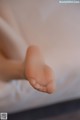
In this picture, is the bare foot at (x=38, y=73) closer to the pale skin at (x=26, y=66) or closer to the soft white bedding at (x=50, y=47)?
the pale skin at (x=26, y=66)

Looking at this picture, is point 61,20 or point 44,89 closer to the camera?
point 44,89

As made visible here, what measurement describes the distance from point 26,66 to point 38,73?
5cm

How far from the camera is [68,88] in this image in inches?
36.6

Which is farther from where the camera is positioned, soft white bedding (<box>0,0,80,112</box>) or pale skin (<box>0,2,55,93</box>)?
soft white bedding (<box>0,0,80,112</box>)

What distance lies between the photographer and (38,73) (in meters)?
0.71

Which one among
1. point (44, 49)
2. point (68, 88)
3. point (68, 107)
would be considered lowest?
point (68, 107)

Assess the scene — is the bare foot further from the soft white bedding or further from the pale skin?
the soft white bedding

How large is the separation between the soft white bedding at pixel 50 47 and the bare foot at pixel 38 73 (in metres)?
0.10

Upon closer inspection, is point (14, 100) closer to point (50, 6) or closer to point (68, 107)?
point (68, 107)

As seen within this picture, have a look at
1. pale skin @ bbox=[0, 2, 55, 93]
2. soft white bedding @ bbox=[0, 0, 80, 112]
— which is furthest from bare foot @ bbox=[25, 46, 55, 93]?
soft white bedding @ bbox=[0, 0, 80, 112]

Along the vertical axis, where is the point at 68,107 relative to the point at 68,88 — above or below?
below

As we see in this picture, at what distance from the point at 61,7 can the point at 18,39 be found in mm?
392

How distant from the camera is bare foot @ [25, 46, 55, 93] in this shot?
68cm

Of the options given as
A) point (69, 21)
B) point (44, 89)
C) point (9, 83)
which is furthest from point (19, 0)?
point (44, 89)
